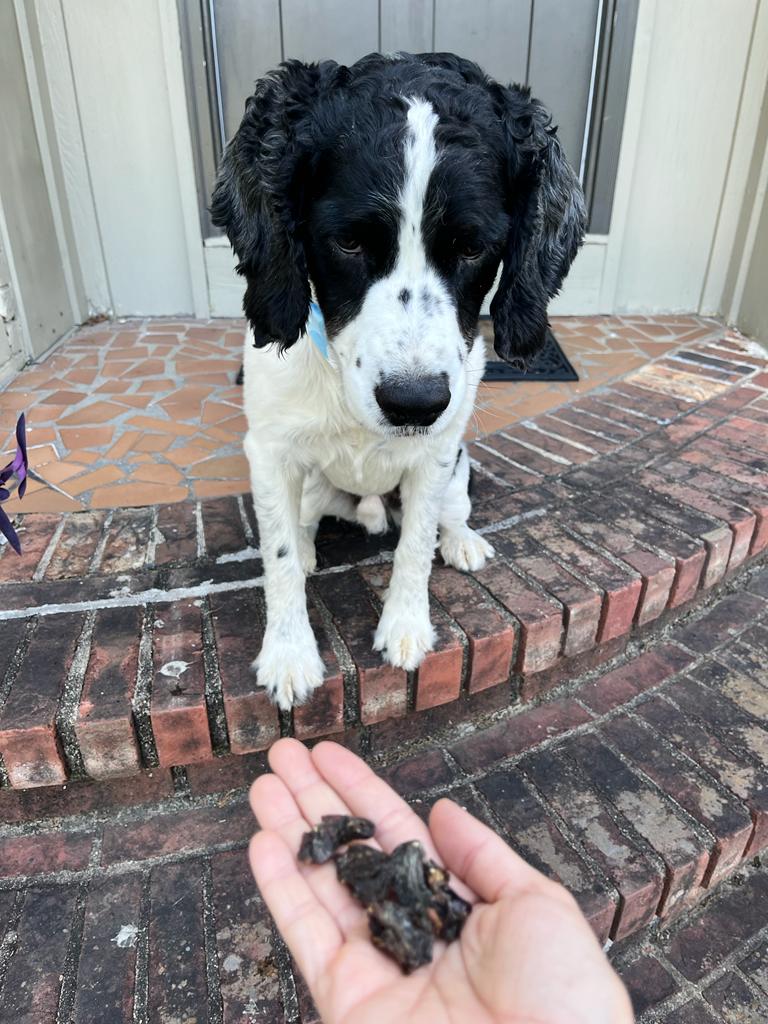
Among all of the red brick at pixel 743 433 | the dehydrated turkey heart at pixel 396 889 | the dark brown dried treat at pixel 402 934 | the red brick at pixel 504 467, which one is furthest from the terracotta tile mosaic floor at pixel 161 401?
the dark brown dried treat at pixel 402 934

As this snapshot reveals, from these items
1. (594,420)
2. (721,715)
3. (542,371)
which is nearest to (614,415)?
(594,420)

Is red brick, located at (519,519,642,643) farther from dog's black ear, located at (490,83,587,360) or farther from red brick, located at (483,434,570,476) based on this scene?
dog's black ear, located at (490,83,587,360)

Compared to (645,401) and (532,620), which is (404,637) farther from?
(645,401)

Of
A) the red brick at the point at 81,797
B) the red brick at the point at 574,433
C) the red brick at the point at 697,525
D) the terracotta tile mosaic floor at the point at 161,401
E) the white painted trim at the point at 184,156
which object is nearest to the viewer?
the red brick at the point at 81,797

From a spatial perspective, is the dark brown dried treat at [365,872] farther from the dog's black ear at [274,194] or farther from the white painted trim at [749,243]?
the white painted trim at [749,243]

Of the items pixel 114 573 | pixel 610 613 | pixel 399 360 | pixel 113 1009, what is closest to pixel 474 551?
pixel 610 613

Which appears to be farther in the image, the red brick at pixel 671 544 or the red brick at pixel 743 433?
the red brick at pixel 743 433

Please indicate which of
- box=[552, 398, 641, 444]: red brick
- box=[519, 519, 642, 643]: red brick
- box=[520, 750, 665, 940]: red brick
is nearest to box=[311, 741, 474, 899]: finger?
box=[520, 750, 665, 940]: red brick

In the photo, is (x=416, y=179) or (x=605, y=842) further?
(x=605, y=842)
